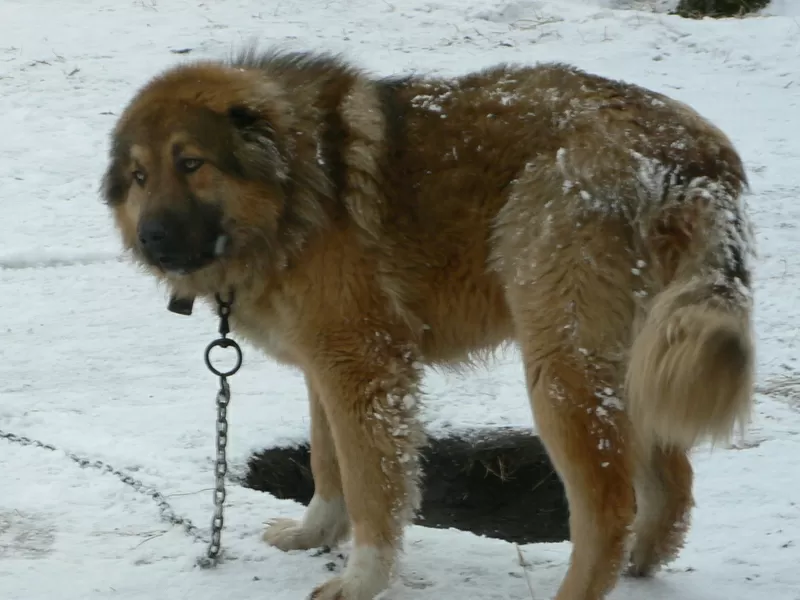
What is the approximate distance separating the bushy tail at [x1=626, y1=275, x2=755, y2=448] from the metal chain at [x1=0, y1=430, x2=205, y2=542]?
1.87m

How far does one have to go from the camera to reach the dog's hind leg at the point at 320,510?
377 centimetres

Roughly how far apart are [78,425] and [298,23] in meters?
8.09

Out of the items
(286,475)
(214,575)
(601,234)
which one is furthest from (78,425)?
(601,234)

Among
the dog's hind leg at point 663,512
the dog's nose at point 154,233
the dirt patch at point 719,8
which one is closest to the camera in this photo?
the dog's nose at point 154,233

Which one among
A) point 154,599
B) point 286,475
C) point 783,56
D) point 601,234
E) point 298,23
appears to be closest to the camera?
point 601,234

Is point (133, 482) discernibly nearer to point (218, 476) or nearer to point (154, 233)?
point (218, 476)

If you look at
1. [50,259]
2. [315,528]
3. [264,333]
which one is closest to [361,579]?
[315,528]

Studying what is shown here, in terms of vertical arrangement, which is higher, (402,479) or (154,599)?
(402,479)

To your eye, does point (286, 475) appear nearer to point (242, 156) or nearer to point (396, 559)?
point (396, 559)

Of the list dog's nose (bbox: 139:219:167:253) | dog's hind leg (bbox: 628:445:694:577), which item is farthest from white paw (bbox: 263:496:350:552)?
dog's nose (bbox: 139:219:167:253)

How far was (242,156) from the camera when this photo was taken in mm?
3332

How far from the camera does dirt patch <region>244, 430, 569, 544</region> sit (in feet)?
15.3

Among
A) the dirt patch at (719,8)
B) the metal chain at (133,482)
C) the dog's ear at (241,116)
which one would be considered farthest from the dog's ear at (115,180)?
the dirt patch at (719,8)

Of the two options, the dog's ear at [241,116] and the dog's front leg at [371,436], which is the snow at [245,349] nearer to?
the dog's front leg at [371,436]
